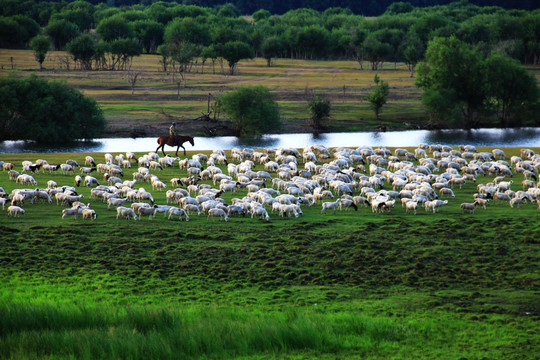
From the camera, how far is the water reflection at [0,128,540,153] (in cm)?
5897

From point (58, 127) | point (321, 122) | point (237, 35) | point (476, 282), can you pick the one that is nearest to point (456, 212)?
point (476, 282)

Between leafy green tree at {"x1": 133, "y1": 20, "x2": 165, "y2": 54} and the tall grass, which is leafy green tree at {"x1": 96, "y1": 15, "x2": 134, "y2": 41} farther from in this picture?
the tall grass

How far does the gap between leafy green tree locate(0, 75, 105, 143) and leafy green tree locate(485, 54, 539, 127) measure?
42938 millimetres

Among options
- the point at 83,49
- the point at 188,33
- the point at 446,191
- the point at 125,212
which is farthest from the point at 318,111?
the point at 188,33

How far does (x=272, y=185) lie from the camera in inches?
1273

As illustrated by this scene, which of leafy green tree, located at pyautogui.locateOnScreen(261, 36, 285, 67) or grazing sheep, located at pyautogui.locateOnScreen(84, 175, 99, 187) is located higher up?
leafy green tree, located at pyautogui.locateOnScreen(261, 36, 285, 67)

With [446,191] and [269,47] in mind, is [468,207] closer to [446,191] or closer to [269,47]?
[446,191]

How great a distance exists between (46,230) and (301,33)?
118 m

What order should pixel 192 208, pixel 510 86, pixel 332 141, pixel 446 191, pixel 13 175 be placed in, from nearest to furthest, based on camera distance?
pixel 192 208 → pixel 446 191 → pixel 13 175 → pixel 332 141 → pixel 510 86

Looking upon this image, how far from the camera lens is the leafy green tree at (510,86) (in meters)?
77.3

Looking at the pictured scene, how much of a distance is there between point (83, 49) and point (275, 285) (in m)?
95.5

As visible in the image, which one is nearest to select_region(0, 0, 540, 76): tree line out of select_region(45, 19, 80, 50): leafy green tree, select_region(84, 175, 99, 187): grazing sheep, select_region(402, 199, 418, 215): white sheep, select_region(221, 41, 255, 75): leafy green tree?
select_region(45, 19, 80, 50): leafy green tree


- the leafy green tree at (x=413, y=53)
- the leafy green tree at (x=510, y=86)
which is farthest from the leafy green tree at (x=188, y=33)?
the leafy green tree at (x=510, y=86)

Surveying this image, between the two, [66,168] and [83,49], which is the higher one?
[83,49]
